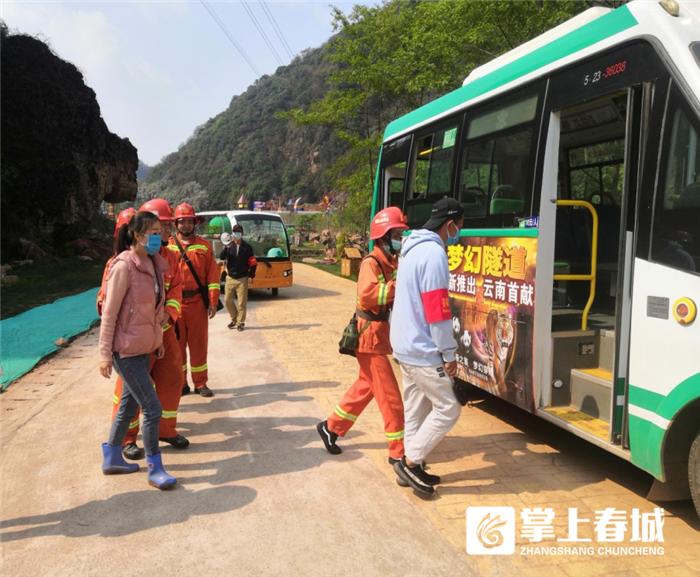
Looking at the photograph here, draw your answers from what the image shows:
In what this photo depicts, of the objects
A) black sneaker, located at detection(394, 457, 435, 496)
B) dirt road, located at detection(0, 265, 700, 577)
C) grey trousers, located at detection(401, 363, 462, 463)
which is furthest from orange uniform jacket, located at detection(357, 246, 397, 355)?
dirt road, located at detection(0, 265, 700, 577)

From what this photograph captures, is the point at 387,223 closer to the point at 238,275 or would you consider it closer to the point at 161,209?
the point at 161,209

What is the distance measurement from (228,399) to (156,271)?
2440mm

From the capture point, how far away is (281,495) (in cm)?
391

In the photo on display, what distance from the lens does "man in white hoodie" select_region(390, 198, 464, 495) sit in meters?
3.62

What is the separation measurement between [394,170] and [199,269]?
9.63 feet

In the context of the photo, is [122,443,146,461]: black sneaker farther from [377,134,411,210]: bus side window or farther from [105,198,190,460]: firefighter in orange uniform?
[377,134,411,210]: bus side window

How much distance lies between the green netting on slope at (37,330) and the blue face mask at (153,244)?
374 centimetres

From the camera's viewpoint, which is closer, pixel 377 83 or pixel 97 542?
pixel 97 542

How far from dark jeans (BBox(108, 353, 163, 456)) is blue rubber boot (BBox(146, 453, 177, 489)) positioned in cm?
5

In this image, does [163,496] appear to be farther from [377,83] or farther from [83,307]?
[377,83]

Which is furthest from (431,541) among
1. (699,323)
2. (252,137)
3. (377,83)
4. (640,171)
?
(252,137)

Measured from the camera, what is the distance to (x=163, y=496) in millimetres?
3908

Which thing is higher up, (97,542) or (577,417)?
(577,417)

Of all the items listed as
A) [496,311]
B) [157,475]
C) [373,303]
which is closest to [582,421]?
[496,311]
